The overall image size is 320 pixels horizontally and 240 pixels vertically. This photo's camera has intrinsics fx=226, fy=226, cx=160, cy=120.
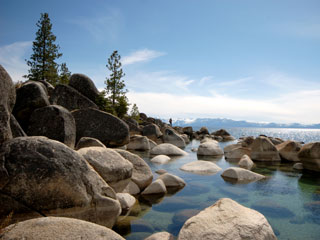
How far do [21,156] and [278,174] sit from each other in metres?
13.2

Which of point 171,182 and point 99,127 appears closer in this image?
point 171,182

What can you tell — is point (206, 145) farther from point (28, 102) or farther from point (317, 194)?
point (28, 102)

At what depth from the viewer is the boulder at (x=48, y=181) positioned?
4.29 meters

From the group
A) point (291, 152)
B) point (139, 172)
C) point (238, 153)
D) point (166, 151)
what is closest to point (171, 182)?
point (139, 172)

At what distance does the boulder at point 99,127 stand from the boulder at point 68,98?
154 centimetres

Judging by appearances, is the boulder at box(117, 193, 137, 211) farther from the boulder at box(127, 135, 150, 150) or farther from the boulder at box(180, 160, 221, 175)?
the boulder at box(127, 135, 150, 150)

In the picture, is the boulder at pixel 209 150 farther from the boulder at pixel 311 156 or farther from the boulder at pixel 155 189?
the boulder at pixel 155 189

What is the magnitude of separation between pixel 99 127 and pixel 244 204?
8.75 metres

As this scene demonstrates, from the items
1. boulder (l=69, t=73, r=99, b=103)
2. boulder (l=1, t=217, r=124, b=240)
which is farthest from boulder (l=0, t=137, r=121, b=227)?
boulder (l=69, t=73, r=99, b=103)

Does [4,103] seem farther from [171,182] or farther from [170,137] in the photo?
[170,137]

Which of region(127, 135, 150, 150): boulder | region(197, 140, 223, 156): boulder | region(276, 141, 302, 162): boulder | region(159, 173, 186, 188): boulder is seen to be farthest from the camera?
region(127, 135, 150, 150): boulder

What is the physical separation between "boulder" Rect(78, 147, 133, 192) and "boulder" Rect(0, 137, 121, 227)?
1271 mm

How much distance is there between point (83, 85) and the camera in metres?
15.8

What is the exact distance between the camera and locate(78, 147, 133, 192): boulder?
641cm
